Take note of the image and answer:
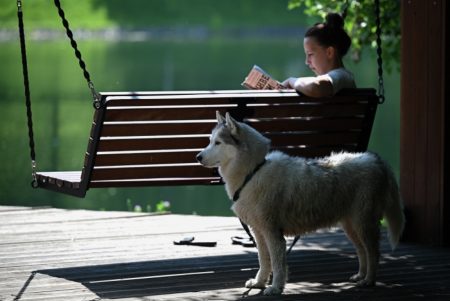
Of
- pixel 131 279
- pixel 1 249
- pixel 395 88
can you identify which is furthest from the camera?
pixel 395 88

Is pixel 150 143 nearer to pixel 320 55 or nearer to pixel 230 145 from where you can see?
pixel 230 145

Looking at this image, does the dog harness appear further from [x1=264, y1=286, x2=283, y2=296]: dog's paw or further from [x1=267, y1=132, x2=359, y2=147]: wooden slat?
[x1=267, y1=132, x2=359, y2=147]: wooden slat

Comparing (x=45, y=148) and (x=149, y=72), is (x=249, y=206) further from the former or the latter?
(x=149, y=72)

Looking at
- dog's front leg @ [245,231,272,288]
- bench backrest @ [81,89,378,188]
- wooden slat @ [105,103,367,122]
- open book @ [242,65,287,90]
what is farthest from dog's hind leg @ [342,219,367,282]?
open book @ [242,65,287,90]

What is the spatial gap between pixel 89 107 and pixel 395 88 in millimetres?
9779

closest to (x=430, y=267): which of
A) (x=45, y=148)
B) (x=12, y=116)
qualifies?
(x=45, y=148)

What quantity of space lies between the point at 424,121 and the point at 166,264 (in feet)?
7.95

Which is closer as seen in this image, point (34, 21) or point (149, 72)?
point (149, 72)

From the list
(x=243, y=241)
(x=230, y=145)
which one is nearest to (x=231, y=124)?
(x=230, y=145)

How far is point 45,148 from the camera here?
20.7 metres

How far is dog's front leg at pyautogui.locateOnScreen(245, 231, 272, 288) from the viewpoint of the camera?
655cm

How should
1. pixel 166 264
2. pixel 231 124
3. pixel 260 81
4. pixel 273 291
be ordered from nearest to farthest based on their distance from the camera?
pixel 231 124, pixel 273 291, pixel 166 264, pixel 260 81

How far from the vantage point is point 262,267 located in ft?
21.6

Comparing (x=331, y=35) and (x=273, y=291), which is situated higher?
(x=331, y=35)
